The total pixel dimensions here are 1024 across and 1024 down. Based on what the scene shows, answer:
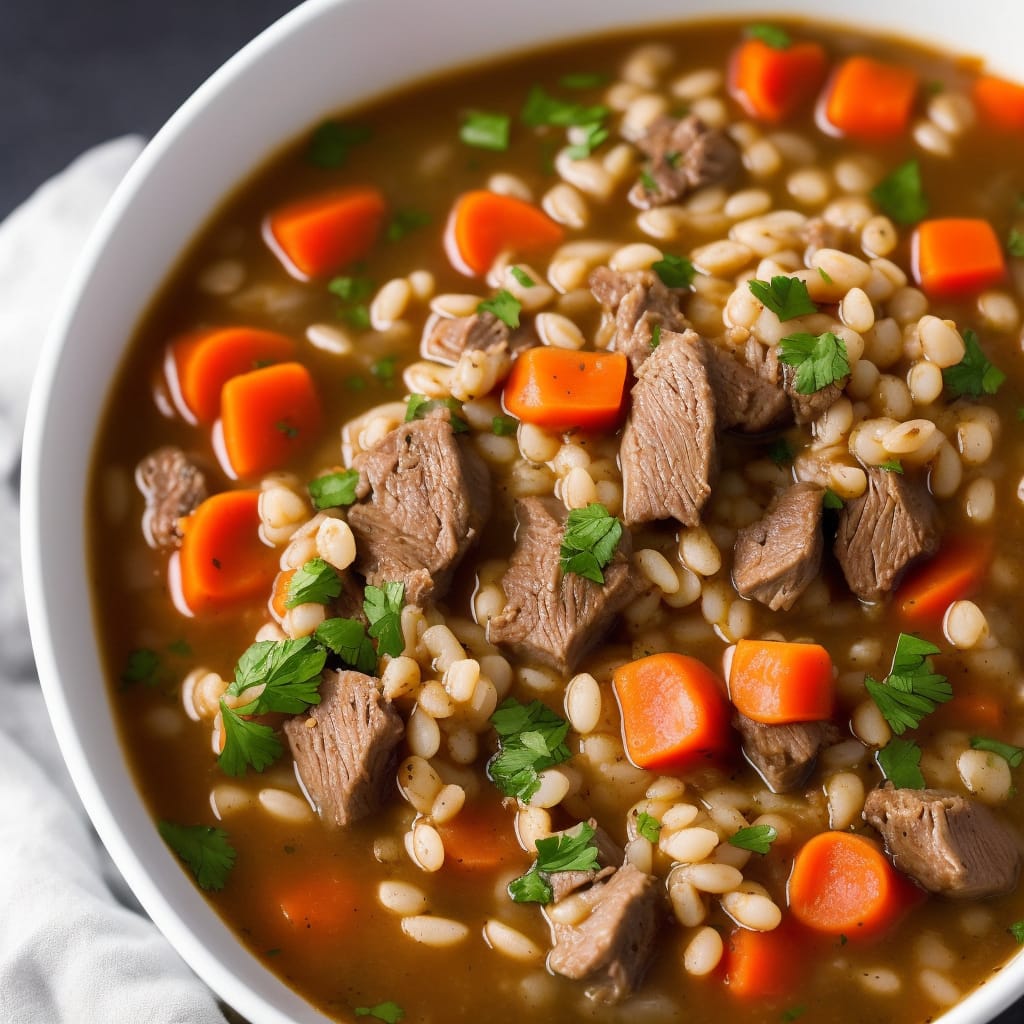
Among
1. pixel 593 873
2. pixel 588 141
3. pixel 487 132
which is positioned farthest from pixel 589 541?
pixel 487 132

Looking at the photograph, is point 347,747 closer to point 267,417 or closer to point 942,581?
point 267,417

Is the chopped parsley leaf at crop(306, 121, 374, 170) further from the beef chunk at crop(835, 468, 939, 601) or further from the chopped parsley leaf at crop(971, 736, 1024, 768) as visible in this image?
the chopped parsley leaf at crop(971, 736, 1024, 768)

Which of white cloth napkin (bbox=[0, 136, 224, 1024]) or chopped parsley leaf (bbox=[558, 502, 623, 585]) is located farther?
white cloth napkin (bbox=[0, 136, 224, 1024])

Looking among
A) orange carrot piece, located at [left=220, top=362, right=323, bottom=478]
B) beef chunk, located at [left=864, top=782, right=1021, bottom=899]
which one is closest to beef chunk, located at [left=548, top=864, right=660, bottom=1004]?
beef chunk, located at [left=864, top=782, right=1021, bottom=899]

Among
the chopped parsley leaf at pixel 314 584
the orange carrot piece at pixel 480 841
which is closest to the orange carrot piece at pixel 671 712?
the orange carrot piece at pixel 480 841

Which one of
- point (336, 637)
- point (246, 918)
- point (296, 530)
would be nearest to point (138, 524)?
point (296, 530)
